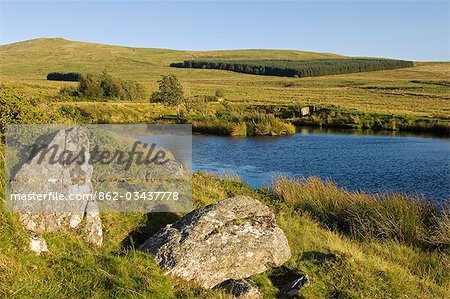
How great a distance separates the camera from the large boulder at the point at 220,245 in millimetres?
9578

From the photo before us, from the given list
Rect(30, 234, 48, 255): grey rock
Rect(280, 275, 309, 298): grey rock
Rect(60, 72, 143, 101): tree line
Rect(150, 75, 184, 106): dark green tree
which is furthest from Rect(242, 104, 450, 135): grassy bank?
Rect(30, 234, 48, 255): grey rock

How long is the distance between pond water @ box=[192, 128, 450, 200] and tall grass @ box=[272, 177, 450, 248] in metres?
6.98

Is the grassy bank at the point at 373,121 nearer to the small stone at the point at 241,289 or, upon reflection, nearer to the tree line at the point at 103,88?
the tree line at the point at 103,88

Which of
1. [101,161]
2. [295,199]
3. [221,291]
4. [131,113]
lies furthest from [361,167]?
[131,113]

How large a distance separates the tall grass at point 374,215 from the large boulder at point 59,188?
30.4ft

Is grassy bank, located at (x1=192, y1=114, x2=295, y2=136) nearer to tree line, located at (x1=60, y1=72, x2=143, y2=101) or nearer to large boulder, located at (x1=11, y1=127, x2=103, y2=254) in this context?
tree line, located at (x1=60, y1=72, x2=143, y2=101)

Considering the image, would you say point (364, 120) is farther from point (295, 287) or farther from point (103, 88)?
point (295, 287)

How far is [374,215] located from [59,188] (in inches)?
442

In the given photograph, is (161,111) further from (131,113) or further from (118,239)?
(118,239)

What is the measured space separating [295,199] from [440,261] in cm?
699

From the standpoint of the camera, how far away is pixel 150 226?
1237 centimetres

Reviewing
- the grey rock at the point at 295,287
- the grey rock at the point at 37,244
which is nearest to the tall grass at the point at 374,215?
the grey rock at the point at 295,287

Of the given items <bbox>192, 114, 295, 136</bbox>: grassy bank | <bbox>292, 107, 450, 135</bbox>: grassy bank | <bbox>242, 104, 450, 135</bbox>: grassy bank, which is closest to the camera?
<bbox>192, 114, 295, 136</bbox>: grassy bank

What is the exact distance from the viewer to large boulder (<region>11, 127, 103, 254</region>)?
954cm
